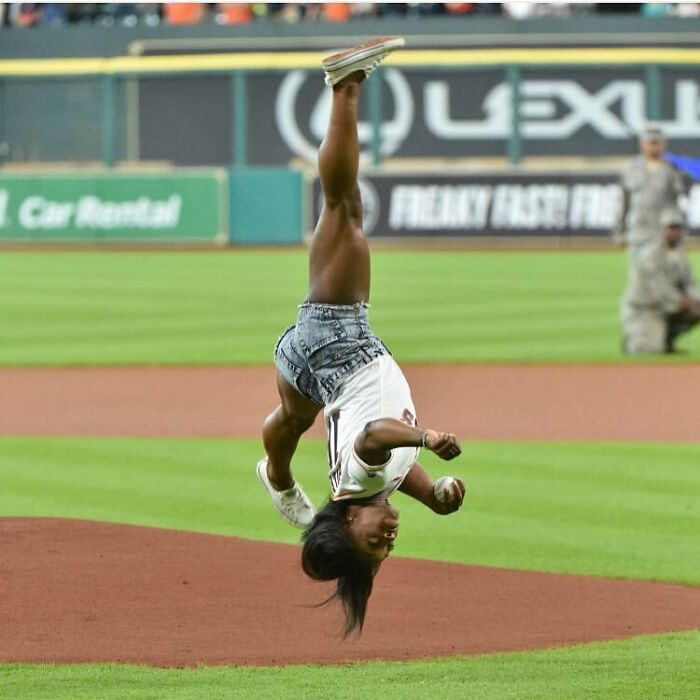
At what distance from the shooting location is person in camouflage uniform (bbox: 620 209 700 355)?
1756 centimetres

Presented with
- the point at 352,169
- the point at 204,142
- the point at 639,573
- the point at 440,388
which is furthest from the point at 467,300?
the point at 352,169

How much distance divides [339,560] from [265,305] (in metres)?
16.6

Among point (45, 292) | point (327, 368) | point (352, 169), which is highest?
point (352, 169)

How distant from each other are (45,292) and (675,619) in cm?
1800

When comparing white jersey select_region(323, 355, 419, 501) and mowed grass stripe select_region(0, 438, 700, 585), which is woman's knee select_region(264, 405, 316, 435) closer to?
white jersey select_region(323, 355, 419, 501)

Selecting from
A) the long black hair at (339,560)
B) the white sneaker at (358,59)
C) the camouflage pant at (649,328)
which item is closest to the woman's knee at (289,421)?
the long black hair at (339,560)

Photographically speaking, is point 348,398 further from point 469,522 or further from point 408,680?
point 469,522

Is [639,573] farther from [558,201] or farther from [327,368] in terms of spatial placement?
[558,201]

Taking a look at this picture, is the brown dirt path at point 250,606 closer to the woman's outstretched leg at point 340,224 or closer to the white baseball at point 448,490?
the white baseball at point 448,490

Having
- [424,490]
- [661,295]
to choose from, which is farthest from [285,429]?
[661,295]

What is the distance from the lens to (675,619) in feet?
26.2

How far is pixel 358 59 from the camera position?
7473mm

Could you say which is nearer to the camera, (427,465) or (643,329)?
(427,465)

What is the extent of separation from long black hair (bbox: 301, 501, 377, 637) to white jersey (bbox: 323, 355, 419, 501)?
0.10 m
